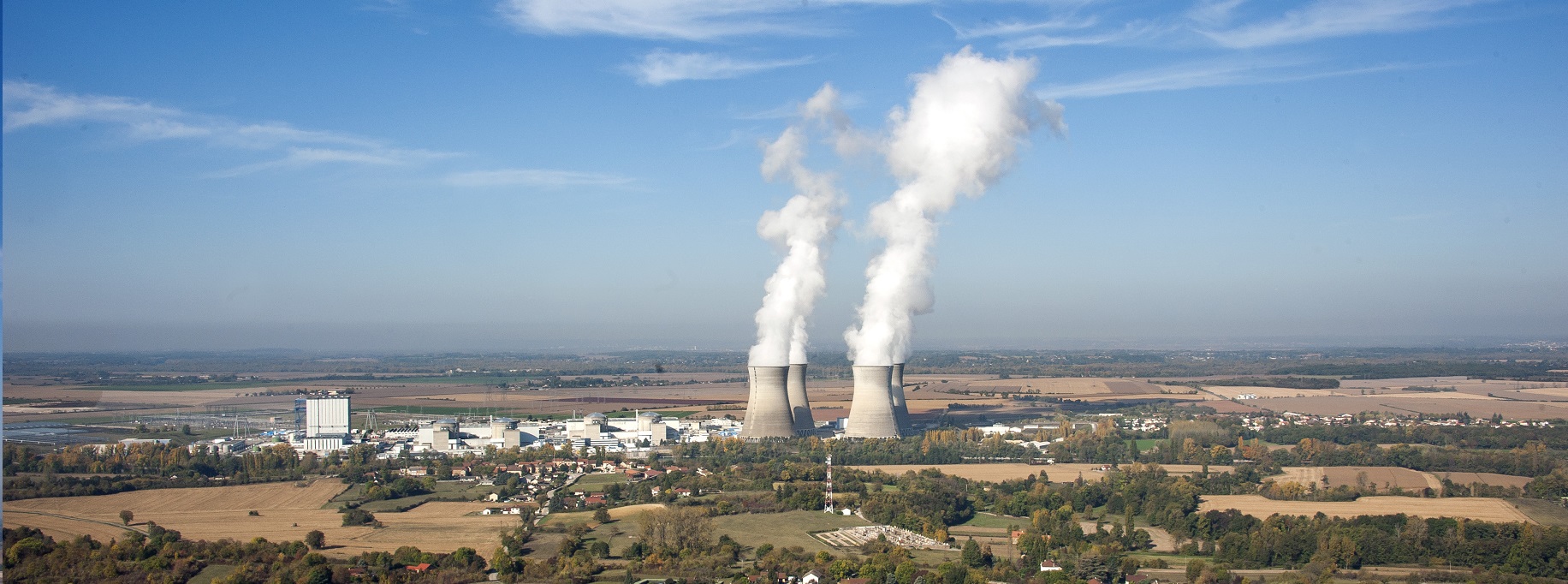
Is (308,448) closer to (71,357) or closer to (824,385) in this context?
(824,385)

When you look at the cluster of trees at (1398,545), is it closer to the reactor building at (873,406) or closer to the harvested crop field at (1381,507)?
the harvested crop field at (1381,507)

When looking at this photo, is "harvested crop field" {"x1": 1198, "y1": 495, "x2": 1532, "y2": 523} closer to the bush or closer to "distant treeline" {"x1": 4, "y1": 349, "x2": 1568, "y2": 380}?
the bush

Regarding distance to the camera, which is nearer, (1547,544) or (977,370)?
(1547,544)

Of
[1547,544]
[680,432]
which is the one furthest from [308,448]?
[1547,544]

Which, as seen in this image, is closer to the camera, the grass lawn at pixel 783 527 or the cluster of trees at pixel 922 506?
the grass lawn at pixel 783 527

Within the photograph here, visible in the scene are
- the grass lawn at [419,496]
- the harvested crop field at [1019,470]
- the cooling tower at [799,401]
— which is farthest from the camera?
the cooling tower at [799,401]

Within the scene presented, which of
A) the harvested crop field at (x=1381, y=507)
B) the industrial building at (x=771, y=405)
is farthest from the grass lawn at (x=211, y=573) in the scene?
the harvested crop field at (x=1381, y=507)
